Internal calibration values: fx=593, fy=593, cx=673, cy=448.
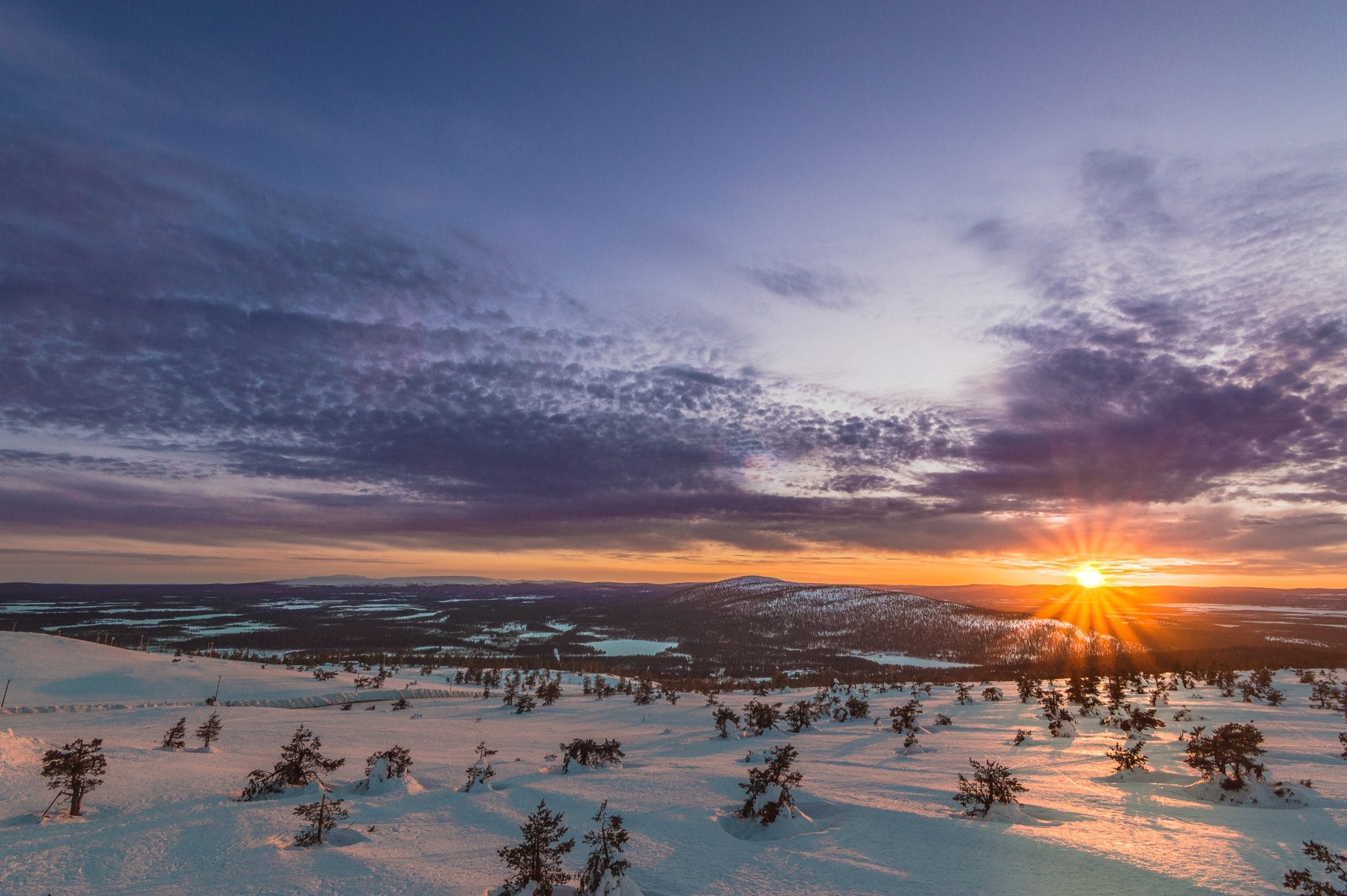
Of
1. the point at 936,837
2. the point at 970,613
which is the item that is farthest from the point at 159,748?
the point at 970,613

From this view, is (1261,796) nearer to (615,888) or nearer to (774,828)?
(774,828)

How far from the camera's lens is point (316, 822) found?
10250 mm

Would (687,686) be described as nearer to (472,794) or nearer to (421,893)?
(472,794)

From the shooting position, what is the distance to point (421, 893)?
7.62 m

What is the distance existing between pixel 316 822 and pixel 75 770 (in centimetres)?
567

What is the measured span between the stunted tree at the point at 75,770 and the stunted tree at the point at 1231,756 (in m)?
22.1

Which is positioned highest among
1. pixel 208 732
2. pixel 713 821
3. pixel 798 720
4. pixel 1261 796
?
pixel 1261 796

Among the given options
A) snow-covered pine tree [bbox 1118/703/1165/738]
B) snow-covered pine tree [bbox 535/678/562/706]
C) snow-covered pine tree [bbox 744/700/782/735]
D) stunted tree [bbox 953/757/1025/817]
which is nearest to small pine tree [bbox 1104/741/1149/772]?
stunted tree [bbox 953/757/1025/817]

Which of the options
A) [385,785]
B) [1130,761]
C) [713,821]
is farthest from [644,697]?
[1130,761]

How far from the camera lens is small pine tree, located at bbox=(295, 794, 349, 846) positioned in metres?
9.55

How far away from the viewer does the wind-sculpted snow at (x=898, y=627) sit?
12550cm

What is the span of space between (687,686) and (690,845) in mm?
51088

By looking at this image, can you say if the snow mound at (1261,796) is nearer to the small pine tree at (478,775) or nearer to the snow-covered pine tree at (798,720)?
the snow-covered pine tree at (798,720)

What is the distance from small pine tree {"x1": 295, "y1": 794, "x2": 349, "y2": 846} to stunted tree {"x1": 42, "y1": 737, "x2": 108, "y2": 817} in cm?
506
